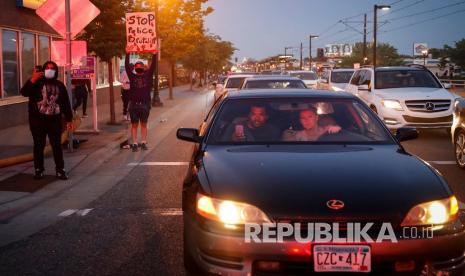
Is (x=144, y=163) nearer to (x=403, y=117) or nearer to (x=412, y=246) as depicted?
(x=403, y=117)

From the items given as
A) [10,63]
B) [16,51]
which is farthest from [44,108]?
[16,51]

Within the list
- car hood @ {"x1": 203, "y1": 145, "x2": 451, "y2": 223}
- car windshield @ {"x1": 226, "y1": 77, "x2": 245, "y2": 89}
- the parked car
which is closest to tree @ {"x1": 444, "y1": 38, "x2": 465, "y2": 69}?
car windshield @ {"x1": 226, "y1": 77, "x2": 245, "y2": 89}

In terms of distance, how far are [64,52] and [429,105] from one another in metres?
8.40

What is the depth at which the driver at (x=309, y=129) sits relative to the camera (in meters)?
5.33

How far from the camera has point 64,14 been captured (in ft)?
38.9

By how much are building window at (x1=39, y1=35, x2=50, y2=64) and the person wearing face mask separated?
1128cm

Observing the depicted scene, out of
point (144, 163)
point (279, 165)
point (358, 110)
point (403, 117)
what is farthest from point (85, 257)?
point (403, 117)

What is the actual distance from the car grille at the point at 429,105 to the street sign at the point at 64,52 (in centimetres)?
769

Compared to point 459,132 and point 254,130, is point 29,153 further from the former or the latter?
point 459,132

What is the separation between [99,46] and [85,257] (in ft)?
39.2

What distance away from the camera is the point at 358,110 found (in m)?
5.85

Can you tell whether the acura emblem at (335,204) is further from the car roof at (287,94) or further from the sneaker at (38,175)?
the sneaker at (38,175)

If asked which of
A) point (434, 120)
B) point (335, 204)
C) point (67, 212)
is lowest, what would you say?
point (67, 212)

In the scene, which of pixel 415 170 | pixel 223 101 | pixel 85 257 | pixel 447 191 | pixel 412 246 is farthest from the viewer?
pixel 223 101
